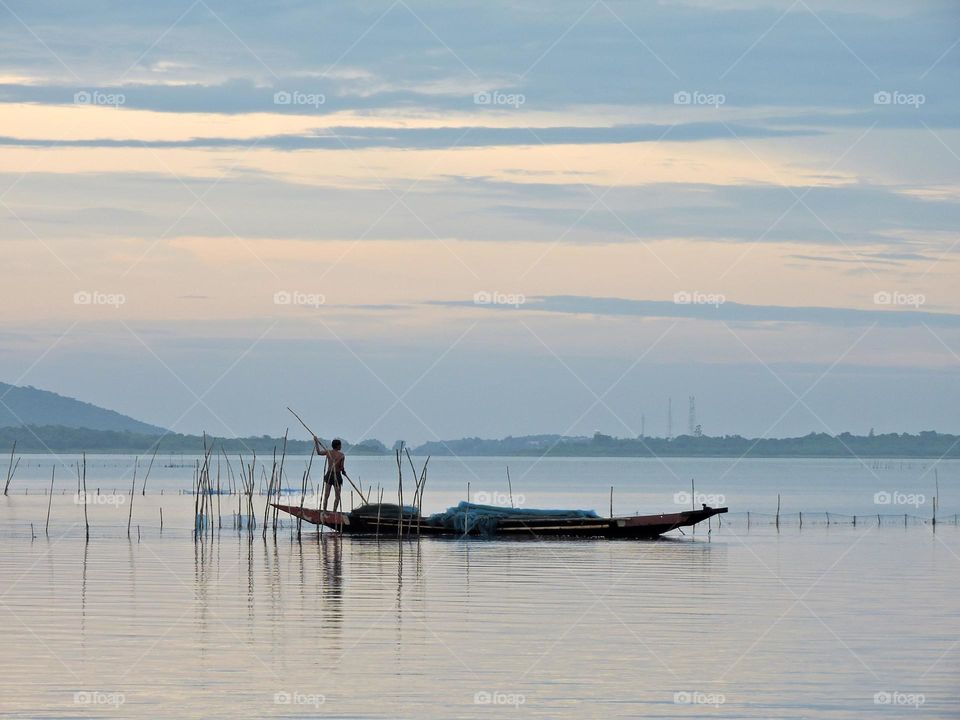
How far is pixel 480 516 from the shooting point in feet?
85.9

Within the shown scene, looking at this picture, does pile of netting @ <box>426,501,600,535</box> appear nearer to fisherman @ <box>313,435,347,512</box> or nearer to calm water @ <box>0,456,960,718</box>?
calm water @ <box>0,456,960,718</box>

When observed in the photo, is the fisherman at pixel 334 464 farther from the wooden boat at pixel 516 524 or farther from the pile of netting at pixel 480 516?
the pile of netting at pixel 480 516

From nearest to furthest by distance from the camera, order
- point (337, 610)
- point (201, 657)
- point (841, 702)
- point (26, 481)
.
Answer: point (841, 702) < point (201, 657) < point (337, 610) < point (26, 481)

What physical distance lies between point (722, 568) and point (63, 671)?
1199 centimetres

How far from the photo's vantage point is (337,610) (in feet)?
47.6

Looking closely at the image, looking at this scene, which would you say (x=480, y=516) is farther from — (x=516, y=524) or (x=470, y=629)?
(x=470, y=629)

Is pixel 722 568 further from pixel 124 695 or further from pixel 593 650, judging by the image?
pixel 124 695

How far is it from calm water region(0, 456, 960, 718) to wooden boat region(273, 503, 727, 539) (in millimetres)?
1194

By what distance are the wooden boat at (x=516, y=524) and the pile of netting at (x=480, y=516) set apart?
19 millimetres

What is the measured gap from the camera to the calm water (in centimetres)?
991

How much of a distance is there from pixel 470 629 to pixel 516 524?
43.2 ft

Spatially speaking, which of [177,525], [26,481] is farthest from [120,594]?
[26,481]
